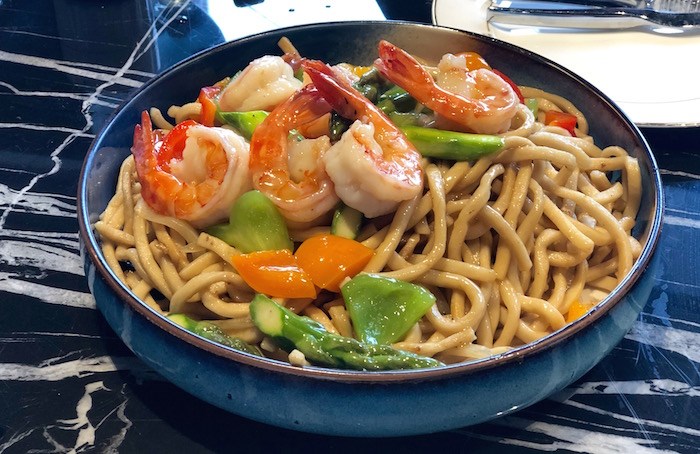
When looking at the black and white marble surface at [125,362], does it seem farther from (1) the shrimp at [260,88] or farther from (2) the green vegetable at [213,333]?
(1) the shrimp at [260,88]

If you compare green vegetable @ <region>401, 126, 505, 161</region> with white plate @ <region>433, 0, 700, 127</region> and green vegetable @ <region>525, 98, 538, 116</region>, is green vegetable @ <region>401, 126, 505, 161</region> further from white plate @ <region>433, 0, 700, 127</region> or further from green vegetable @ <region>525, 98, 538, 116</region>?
white plate @ <region>433, 0, 700, 127</region>

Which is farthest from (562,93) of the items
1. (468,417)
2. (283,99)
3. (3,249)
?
(3,249)

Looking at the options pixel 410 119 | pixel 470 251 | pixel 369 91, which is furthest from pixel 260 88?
pixel 470 251

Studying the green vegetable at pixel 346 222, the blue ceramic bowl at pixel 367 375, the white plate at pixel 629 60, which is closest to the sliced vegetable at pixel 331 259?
the green vegetable at pixel 346 222

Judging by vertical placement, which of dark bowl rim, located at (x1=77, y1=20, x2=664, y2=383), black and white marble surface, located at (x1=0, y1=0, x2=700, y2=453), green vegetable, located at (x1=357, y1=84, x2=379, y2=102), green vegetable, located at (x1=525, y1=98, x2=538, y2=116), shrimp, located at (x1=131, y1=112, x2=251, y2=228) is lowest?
black and white marble surface, located at (x1=0, y1=0, x2=700, y2=453)

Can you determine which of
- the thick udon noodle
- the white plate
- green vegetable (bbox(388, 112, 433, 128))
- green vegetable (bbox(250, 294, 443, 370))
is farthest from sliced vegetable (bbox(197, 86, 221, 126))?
the white plate

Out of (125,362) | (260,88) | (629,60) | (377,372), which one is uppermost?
(260,88)

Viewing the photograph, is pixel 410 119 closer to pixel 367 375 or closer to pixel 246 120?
pixel 246 120
